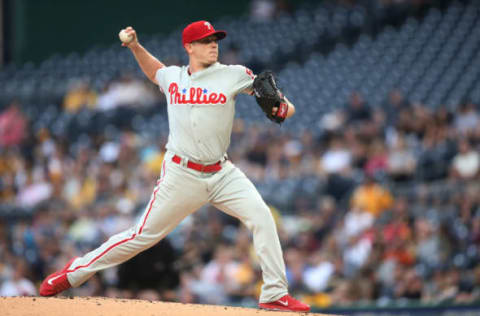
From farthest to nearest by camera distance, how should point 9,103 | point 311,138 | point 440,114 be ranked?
point 9,103 < point 311,138 < point 440,114

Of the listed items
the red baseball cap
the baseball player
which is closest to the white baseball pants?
the baseball player

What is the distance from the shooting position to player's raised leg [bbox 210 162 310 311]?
5.04 m

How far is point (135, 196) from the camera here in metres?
11.3

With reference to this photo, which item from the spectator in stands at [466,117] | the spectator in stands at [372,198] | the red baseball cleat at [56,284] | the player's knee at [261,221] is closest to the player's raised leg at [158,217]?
the red baseball cleat at [56,284]

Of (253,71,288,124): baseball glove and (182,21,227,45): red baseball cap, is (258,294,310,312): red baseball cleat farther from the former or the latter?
(182,21,227,45): red baseball cap

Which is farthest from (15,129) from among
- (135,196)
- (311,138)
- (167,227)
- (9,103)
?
(167,227)

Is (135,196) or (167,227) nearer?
(167,227)

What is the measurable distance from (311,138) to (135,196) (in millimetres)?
2486

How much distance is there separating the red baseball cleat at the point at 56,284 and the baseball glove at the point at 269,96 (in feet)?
5.15

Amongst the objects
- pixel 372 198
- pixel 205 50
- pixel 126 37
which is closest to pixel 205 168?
pixel 205 50

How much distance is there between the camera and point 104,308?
4.98 meters

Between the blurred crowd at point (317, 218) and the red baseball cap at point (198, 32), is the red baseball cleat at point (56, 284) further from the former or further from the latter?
the blurred crowd at point (317, 218)

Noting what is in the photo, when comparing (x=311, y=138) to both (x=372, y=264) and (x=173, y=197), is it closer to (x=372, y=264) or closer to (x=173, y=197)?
(x=372, y=264)

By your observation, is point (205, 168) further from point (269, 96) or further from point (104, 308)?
point (104, 308)
